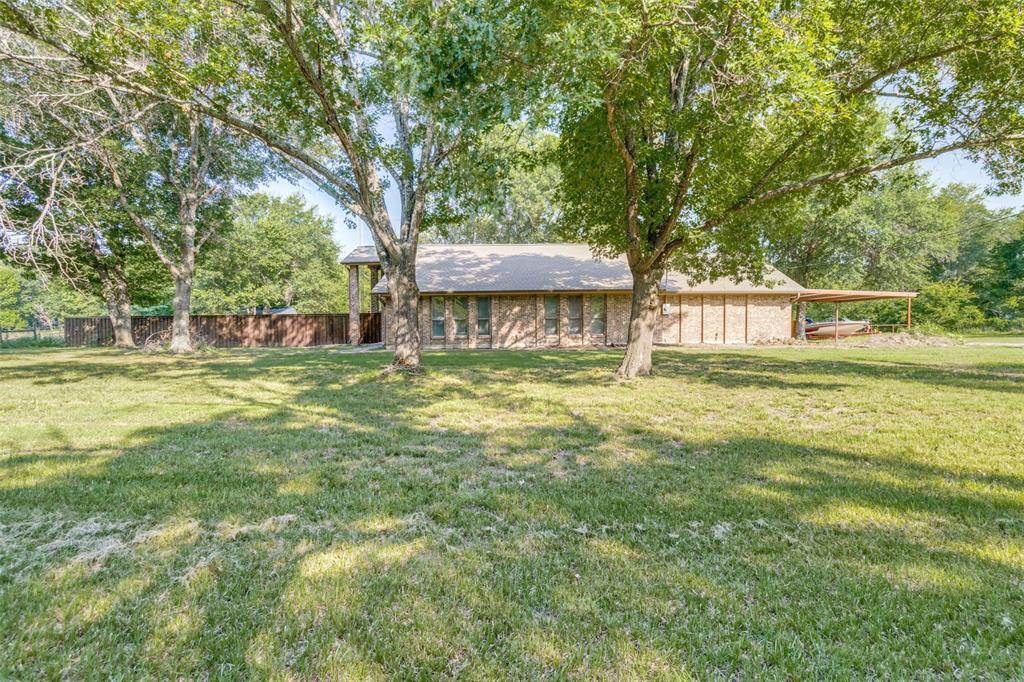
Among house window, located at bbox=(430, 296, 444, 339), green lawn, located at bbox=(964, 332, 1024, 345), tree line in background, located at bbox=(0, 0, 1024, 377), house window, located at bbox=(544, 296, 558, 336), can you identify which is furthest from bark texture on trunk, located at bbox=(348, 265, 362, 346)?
green lawn, located at bbox=(964, 332, 1024, 345)

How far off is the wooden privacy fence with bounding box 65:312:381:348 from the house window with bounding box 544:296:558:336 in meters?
8.87

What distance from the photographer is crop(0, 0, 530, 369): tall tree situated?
234 inches

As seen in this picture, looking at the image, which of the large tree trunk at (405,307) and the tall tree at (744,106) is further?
the large tree trunk at (405,307)

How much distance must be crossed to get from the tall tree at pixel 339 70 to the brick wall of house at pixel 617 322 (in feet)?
31.7

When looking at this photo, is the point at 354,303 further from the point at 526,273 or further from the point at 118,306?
the point at 118,306

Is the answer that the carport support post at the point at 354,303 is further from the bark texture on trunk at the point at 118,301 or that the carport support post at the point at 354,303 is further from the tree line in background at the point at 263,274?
the tree line in background at the point at 263,274

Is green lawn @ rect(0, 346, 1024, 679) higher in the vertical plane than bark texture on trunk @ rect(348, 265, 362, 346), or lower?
lower

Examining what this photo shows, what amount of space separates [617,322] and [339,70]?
599 inches

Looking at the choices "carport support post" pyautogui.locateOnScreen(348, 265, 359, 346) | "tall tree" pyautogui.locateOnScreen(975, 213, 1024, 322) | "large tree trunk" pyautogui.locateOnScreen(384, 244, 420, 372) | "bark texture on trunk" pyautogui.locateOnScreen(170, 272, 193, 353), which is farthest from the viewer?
"tall tree" pyautogui.locateOnScreen(975, 213, 1024, 322)

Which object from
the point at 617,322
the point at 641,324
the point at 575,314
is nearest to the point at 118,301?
the point at 575,314

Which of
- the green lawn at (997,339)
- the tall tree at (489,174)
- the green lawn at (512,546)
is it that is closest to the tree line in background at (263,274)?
the tall tree at (489,174)

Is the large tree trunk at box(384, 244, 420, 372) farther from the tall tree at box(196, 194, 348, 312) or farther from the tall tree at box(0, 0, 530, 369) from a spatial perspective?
the tall tree at box(196, 194, 348, 312)

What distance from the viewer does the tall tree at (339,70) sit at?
5.93 meters

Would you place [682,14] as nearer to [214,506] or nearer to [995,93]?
[995,93]
